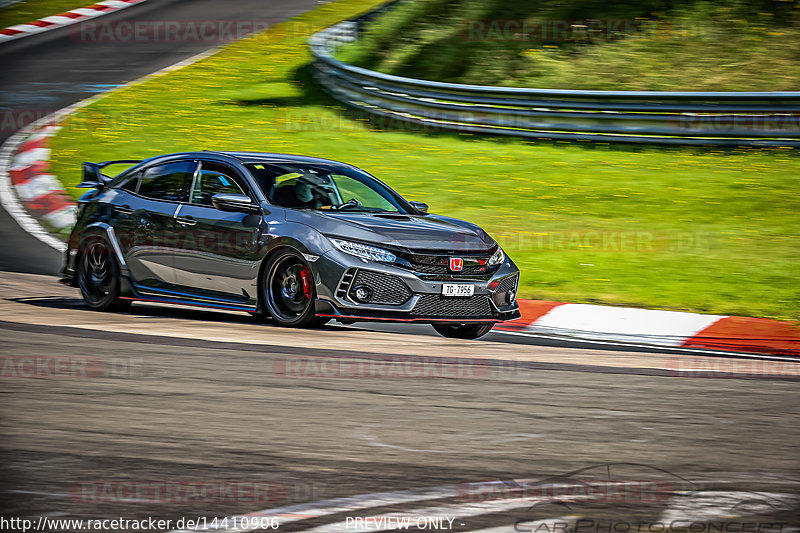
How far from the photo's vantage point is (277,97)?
23141mm

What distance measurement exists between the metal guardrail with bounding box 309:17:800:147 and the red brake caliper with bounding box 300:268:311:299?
958 centimetres

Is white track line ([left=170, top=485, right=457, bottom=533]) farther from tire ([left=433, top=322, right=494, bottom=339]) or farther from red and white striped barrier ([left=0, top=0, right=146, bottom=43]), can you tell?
red and white striped barrier ([left=0, top=0, right=146, bottom=43])

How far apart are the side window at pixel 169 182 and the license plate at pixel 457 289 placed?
2.48m

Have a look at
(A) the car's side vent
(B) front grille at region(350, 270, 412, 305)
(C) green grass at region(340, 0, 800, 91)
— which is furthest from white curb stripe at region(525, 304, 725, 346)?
(C) green grass at region(340, 0, 800, 91)

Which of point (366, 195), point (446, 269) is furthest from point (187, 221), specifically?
point (446, 269)

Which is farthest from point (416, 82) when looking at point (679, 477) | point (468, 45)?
point (679, 477)

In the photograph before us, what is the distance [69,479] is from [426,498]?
1.42m

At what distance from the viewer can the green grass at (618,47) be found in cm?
2006

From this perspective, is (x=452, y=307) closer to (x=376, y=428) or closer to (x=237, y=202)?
(x=237, y=202)

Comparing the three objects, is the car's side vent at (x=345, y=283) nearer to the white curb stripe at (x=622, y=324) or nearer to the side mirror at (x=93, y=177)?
the white curb stripe at (x=622, y=324)

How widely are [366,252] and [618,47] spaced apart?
13870mm

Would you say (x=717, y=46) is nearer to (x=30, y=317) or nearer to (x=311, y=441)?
(x=30, y=317)

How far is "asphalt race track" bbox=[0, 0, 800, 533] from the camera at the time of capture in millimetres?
4395

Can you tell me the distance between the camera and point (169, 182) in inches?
396
